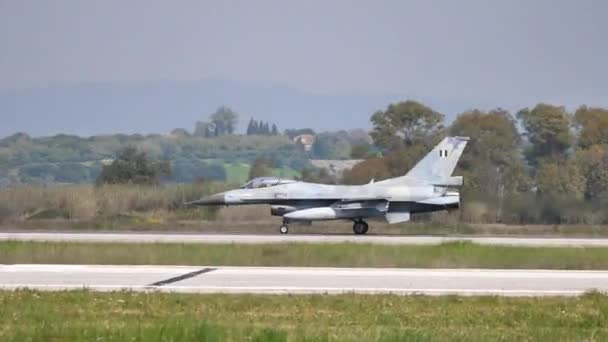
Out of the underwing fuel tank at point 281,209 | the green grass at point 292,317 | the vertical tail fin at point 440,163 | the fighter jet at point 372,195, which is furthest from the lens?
the vertical tail fin at point 440,163

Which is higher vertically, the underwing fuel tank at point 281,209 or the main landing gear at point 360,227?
the underwing fuel tank at point 281,209

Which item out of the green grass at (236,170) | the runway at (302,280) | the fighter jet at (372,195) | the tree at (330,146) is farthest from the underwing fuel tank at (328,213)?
the tree at (330,146)

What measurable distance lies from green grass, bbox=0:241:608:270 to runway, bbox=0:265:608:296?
1494 millimetres

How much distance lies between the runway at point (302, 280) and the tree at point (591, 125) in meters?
44.7

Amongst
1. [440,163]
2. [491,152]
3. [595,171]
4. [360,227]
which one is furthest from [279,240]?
[491,152]

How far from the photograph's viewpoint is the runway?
17.2m

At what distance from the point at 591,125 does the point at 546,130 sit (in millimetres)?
3344

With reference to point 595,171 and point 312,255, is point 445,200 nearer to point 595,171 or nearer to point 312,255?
point 595,171

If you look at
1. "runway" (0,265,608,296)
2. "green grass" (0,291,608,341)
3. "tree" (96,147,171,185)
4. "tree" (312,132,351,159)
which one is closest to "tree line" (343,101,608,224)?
"tree" (96,147,171,185)

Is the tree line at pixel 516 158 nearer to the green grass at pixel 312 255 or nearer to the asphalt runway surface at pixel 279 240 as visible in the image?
the asphalt runway surface at pixel 279 240

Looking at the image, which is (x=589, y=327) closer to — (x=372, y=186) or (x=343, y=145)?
(x=372, y=186)

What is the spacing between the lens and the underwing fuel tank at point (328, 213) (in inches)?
1479

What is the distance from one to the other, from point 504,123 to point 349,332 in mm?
54212

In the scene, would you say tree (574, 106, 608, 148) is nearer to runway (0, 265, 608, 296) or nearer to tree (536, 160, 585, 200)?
tree (536, 160, 585, 200)
